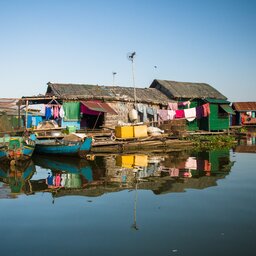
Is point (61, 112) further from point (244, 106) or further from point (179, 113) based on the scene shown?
point (244, 106)

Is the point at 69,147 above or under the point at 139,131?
under

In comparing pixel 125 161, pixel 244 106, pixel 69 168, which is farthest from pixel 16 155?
pixel 244 106

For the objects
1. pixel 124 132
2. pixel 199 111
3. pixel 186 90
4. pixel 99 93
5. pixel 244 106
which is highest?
pixel 186 90

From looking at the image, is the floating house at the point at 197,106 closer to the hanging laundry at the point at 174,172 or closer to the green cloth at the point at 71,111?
the green cloth at the point at 71,111

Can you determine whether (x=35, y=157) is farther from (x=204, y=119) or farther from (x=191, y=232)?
(x=204, y=119)

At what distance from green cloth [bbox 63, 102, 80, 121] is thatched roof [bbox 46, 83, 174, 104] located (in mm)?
473

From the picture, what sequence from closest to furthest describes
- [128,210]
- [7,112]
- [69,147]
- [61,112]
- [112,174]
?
[128,210], [112,174], [69,147], [61,112], [7,112]

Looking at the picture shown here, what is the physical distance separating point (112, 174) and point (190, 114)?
1674 cm

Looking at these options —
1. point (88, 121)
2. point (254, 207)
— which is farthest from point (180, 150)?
point (254, 207)

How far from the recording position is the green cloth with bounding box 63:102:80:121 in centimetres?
2148

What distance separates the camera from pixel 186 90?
3022cm

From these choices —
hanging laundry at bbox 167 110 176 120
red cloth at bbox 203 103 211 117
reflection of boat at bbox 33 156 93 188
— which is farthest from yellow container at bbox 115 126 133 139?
red cloth at bbox 203 103 211 117

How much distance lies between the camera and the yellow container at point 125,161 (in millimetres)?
14312

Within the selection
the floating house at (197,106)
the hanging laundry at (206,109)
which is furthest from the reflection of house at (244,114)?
the hanging laundry at (206,109)
